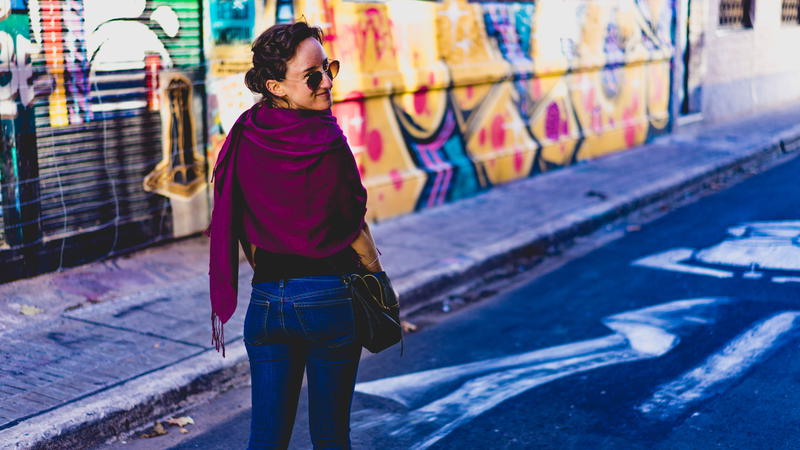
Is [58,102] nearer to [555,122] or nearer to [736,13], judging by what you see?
[555,122]

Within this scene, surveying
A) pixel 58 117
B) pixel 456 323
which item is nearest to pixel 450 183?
pixel 456 323

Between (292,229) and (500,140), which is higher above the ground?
(292,229)

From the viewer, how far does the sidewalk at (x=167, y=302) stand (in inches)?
188

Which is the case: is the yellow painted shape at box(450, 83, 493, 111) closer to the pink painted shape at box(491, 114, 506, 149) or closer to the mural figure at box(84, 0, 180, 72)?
the pink painted shape at box(491, 114, 506, 149)

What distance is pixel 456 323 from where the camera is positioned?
21.4ft

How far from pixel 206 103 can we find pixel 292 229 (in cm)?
520

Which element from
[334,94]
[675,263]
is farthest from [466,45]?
[675,263]

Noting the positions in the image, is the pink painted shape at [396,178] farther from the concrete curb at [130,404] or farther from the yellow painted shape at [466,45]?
the concrete curb at [130,404]

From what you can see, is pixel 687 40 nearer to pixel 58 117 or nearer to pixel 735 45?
pixel 735 45

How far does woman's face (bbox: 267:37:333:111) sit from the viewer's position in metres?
2.89

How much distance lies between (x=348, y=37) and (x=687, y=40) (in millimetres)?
9018

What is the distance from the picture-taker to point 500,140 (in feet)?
36.6

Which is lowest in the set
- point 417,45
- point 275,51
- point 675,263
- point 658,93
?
point 675,263

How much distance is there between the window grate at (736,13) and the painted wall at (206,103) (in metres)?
6.12
